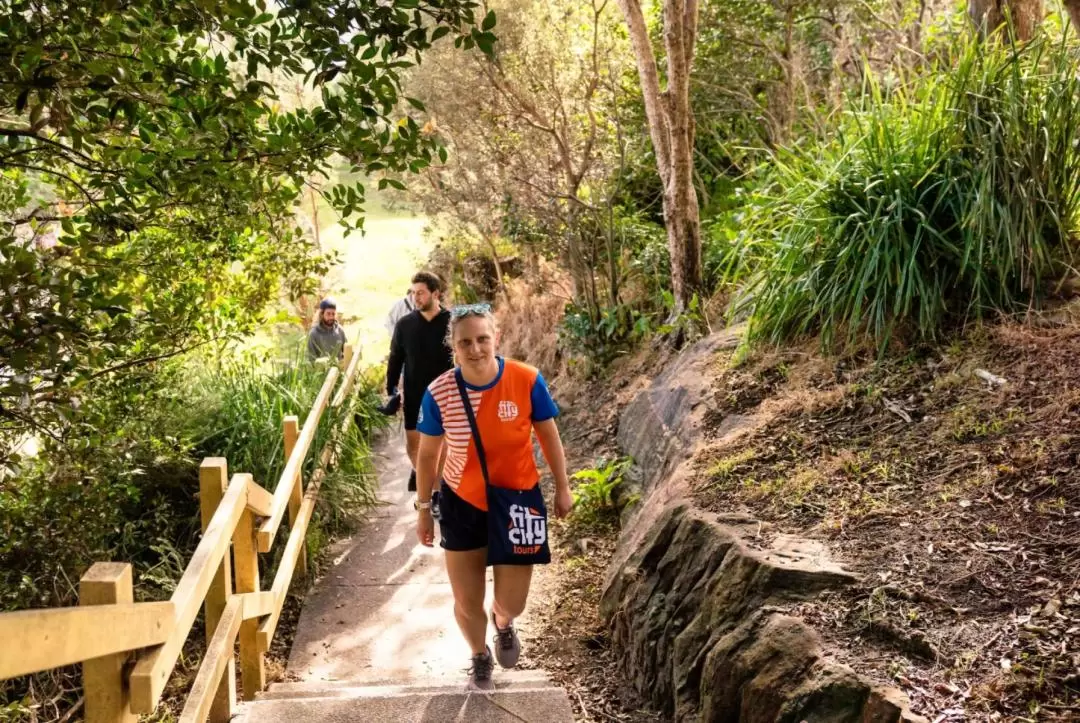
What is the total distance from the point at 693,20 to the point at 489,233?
22.1ft

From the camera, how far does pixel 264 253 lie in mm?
6887

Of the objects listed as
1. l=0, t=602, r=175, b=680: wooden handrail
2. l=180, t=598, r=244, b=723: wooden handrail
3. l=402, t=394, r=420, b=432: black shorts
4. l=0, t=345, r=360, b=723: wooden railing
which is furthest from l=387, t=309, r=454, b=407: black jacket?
l=0, t=602, r=175, b=680: wooden handrail

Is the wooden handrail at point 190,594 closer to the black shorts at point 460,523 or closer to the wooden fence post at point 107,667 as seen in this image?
the wooden fence post at point 107,667

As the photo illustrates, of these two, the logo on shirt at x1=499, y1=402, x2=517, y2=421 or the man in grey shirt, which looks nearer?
the logo on shirt at x1=499, y1=402, x2=517, y2=421

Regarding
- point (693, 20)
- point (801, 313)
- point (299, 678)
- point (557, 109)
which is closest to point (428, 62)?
point (557, 109)

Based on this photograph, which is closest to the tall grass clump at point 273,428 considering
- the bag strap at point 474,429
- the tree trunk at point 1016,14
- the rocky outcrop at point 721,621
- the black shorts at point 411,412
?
the black shorts at point 411,412

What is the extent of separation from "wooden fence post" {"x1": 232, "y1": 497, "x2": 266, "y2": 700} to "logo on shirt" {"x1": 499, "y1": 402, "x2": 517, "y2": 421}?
1253 mm

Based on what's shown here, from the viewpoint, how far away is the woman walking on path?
359 cm

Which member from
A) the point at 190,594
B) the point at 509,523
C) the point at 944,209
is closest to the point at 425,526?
the point at 509,523

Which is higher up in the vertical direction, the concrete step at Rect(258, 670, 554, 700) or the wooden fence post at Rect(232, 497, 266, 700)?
the wooden fence post at Rect(232, 497, 266, 700)

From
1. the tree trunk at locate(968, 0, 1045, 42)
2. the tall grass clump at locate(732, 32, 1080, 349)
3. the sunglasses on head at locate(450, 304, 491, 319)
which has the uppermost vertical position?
the tree trunk at locate(968, 0, 1045, 42)

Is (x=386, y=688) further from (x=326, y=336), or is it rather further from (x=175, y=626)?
(x=326, y=336)

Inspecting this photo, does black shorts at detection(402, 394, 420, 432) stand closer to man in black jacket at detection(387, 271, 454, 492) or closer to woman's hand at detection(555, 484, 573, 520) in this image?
man in black jacket at detection(387, 271, 454, 492)

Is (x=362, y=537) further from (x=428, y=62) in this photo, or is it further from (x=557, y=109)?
(x=428, y=62)
